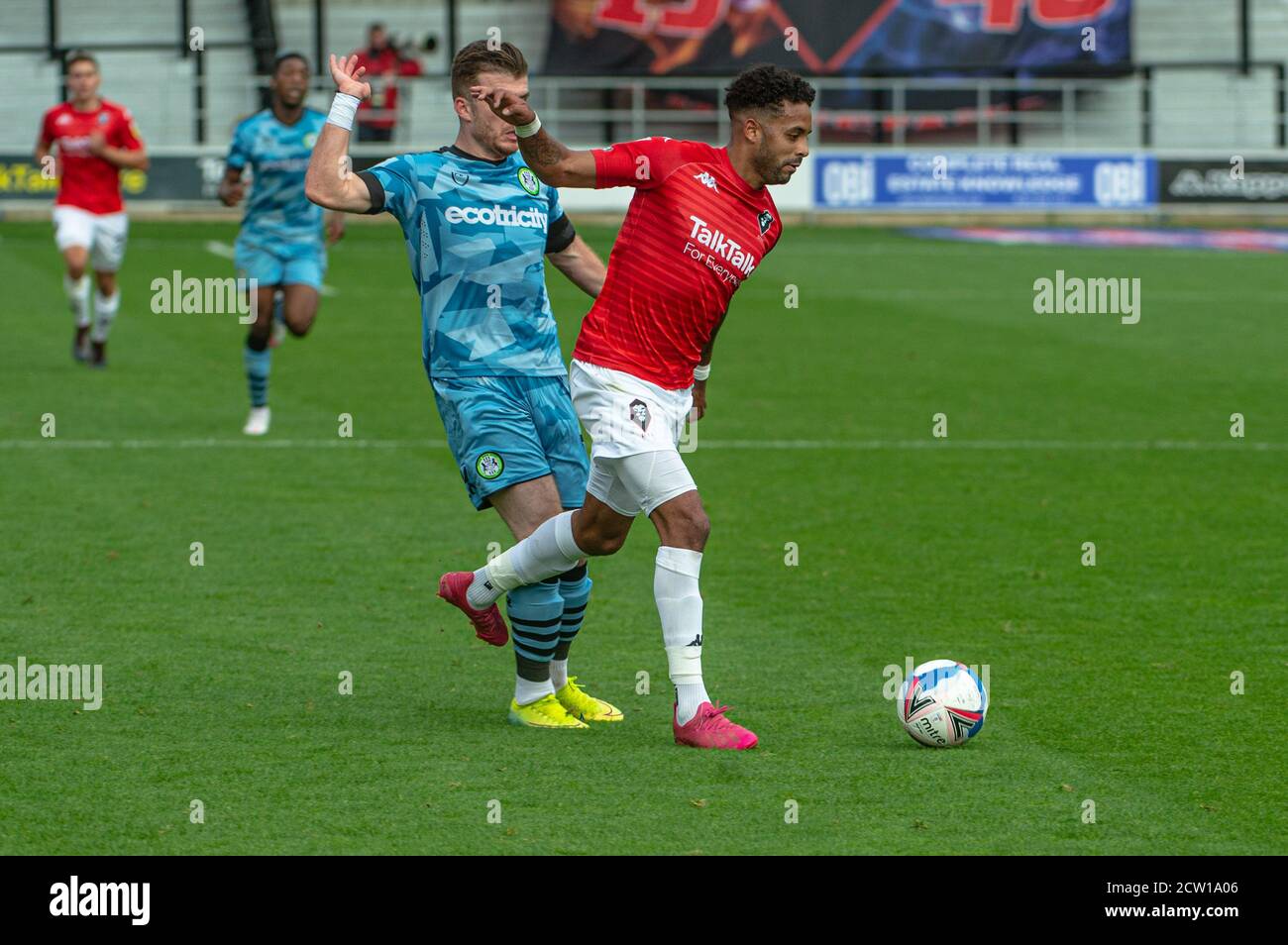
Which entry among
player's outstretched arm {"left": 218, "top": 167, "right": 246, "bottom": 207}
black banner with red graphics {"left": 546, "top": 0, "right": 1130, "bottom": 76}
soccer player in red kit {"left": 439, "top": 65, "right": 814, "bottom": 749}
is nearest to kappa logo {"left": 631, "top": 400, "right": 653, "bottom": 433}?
soccer player in red kit {"left": 439, "top": 65, "right": 814, "bottom": 749}

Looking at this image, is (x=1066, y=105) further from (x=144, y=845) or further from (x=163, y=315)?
(x=144, y=845)

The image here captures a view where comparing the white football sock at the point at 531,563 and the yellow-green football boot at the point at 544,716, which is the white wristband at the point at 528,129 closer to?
the white football sock at the point at 531,563

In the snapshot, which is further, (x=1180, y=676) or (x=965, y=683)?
(x=1180, y=676)

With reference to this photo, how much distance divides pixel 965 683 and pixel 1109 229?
87.5 feet

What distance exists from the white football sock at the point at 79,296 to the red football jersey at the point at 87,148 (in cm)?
59

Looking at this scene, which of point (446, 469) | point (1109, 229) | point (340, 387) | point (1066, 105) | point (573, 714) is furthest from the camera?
point (1066, 105)

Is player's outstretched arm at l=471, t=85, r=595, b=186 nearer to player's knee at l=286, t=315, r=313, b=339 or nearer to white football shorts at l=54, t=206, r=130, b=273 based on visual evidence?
player's knee at l=286, t=315, r=313, b=339

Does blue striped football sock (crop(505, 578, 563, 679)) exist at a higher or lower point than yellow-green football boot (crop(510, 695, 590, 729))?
higher

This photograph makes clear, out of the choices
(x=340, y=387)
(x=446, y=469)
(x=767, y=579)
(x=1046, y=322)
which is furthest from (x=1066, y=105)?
(x=767, y=579)

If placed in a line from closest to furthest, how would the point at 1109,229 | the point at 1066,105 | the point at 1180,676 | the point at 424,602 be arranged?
1. the point at 1180,676
2. the point at 424,602
3. the point at 1109,229
4. the point at 1066,105

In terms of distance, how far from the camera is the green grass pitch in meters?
5.65

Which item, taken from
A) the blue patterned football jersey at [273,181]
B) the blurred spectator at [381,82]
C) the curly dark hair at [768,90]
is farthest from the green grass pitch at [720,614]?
the blurred spectator at [381,82]

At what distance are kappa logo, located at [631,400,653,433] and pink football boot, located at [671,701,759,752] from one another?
0.90 meters

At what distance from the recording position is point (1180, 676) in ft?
24.1
